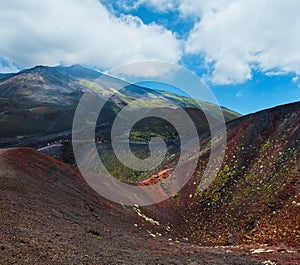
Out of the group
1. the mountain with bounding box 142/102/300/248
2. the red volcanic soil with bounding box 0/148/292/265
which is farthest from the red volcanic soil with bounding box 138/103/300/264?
the red volcanic soil with bounding box 0/148/292/265

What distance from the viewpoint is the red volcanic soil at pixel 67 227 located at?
1232cm

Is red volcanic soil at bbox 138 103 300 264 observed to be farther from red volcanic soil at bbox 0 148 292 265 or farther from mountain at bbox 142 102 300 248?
red volcanic soil at bbox 0 148 292 265

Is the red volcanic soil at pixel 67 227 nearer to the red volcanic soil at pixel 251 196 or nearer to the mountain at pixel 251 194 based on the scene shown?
the red volcanic soil at pixel 251 196

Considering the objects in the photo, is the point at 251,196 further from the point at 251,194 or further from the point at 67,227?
the point at 67,227

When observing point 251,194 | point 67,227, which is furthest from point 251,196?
point 67,227

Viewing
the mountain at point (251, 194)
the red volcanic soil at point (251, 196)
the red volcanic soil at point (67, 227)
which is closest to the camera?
the red volcanic soil at point (67, 227)

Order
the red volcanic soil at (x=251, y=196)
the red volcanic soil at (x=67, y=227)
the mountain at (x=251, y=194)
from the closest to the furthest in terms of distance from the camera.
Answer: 1. the red volcanic soil at (x=67, y=227)
2. the red volcanic soil at (x=251, y=196)
3. the mountain at (x=251, y=194)

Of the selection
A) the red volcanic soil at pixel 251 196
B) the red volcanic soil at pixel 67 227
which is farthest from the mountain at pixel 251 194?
the red volcanic soil at pixel 67 227

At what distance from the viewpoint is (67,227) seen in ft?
53.6

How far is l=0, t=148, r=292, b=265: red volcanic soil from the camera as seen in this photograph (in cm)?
1232

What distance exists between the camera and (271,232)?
22.1 metres

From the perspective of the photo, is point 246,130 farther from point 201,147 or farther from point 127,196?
point 127,196

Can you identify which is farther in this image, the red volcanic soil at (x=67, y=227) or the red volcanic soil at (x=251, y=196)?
the red volcanic soil at (x=251, y=196)

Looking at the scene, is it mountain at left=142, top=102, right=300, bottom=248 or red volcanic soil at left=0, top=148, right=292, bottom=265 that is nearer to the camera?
red volcanic soil at left=0, top=148, right=292, bottom=265
